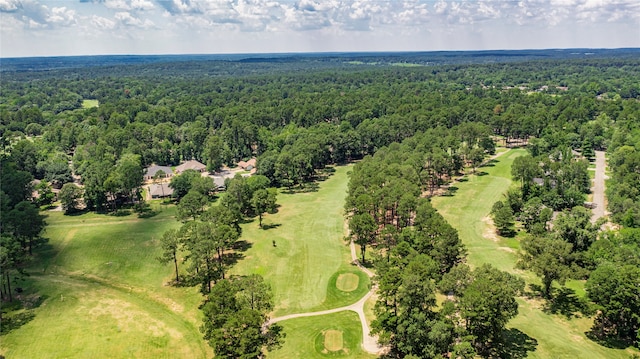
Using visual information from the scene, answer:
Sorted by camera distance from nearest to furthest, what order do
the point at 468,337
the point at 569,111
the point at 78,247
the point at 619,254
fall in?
the point at 468,337 → the point at 619,254 → the point at 78,247 → the point at 569,111

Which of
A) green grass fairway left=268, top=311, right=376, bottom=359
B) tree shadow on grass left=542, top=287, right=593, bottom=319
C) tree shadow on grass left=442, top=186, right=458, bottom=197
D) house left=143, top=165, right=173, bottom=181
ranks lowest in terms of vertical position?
green grass fairway left=268, top=311, right=376, bottom=359

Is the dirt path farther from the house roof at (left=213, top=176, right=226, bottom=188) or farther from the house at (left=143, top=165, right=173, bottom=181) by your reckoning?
the house at (left=143, top=165, right=173, bottom=181)

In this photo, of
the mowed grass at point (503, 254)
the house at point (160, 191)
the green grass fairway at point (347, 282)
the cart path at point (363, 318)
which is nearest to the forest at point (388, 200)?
the mowed grass at point (503, 254)

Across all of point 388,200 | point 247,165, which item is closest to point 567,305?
point 388,200

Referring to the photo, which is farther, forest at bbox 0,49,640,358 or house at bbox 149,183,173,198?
house at bbox 149,183,173,198

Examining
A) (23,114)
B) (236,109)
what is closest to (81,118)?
(23,114)

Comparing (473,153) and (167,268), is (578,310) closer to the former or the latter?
(167,268)

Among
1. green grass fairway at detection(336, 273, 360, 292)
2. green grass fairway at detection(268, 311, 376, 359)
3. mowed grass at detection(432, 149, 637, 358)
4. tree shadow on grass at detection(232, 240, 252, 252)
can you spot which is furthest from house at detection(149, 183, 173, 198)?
mowed grass at detection(432, 149, 637, 358)
